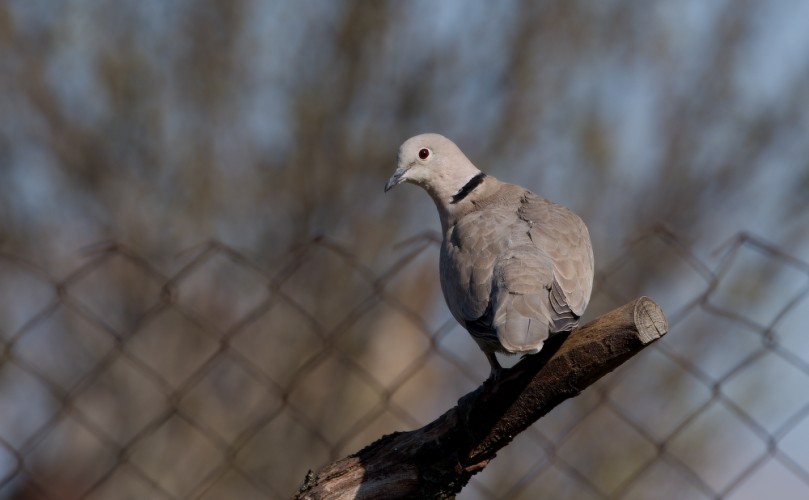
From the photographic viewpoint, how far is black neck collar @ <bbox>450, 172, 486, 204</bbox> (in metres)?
3.94

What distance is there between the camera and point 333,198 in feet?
21.0

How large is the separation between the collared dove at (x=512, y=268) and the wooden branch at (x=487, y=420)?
8 centimetres

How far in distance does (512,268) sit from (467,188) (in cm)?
108

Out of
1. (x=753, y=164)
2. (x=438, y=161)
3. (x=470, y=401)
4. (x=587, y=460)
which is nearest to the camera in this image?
(x=470, y=401)

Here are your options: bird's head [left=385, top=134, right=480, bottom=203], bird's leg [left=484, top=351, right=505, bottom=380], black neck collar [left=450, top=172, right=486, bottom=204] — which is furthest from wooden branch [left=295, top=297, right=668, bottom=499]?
bird's head [left=385, top=134, right=480, bottom=203]

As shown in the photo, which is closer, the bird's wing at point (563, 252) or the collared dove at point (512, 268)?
the collared dove at point (512, 268)

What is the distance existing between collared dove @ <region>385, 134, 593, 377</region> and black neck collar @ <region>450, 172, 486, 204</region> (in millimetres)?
35

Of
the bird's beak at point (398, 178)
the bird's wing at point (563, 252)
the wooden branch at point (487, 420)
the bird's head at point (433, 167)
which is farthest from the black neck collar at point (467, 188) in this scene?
the wooden branch at point (487, 420)

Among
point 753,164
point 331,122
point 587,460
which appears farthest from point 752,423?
point 331,122

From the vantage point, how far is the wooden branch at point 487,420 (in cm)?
249

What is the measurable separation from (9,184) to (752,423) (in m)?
4.31

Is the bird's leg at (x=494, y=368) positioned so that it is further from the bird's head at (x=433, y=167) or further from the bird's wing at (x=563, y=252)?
the bird's head at (x=433, y=167)

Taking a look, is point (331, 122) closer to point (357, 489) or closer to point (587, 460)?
point (587, 460)

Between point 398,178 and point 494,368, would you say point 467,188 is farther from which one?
point 494,368
